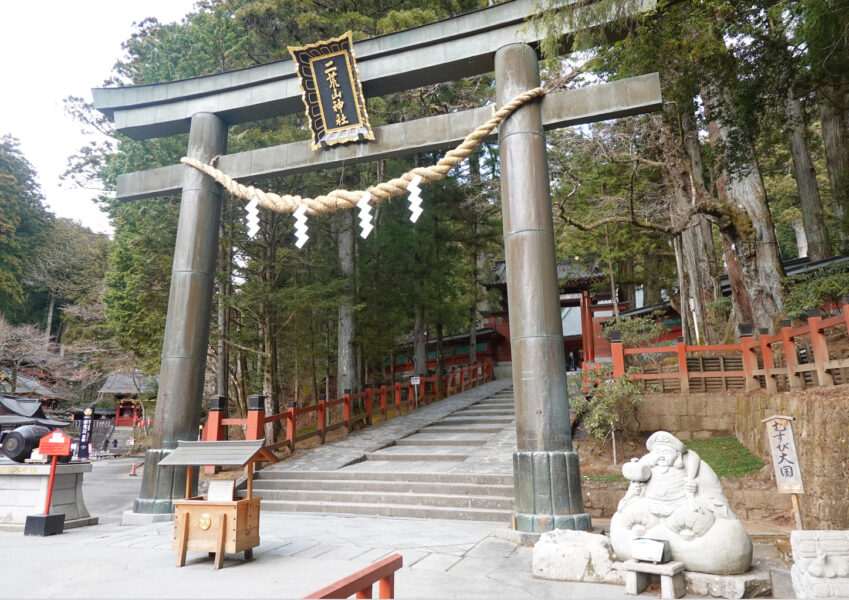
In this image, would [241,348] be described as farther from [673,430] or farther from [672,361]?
[672,361]

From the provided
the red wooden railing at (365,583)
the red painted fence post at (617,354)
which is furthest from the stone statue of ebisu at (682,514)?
the red painted fence post at (617,354)

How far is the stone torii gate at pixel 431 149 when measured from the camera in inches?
190

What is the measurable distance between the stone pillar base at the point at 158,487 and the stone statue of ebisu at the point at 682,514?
185 inches

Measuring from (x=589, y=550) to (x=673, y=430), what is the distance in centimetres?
600

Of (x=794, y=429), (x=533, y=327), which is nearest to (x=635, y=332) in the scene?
(x=794, y=429)

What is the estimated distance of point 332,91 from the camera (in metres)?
6.34

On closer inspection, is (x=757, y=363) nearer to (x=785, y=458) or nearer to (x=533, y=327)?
(x=785, y=458)

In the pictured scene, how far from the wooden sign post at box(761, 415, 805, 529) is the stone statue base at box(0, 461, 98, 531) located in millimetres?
6923

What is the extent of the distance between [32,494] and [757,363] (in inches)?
409

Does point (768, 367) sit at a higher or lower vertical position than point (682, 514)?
higher

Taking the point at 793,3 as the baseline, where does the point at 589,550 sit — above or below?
below

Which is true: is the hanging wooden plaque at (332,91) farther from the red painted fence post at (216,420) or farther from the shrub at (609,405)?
the shrub at (609,405)

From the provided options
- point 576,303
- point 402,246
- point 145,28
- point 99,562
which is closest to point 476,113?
point 99,562

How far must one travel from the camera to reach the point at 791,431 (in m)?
3.82
